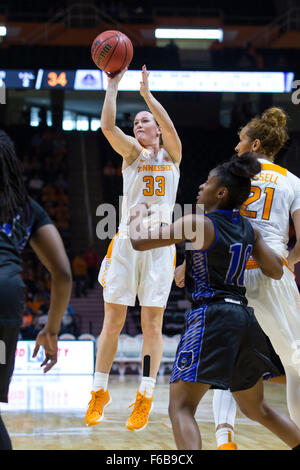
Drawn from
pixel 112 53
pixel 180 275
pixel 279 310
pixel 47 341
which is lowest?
pixel 279 310

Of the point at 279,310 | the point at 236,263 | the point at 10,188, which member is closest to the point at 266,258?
the point at 236,263

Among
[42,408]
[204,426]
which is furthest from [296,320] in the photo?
[42,408]

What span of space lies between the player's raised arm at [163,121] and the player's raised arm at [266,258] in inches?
66.9

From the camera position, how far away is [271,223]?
14.2ft

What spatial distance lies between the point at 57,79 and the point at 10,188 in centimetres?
1338

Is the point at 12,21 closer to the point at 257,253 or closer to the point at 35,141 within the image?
the point at 35,141

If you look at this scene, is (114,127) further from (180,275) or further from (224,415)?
(224,415)

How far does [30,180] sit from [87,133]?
5.00 m

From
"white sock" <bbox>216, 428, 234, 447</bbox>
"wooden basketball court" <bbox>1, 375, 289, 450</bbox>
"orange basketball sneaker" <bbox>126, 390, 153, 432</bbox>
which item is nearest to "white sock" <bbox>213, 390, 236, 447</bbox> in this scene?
"white sock" <bbox>216, 428, 234, 447</bbox>

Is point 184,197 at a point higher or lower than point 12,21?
lower

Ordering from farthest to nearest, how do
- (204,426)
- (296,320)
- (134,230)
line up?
(204,426) < (296,320) < (134,230)

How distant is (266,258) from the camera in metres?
3.62

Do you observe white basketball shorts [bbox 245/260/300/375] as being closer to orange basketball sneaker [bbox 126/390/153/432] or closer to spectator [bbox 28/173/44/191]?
orange basketball sneaker [bbox 126/390/153/432]
